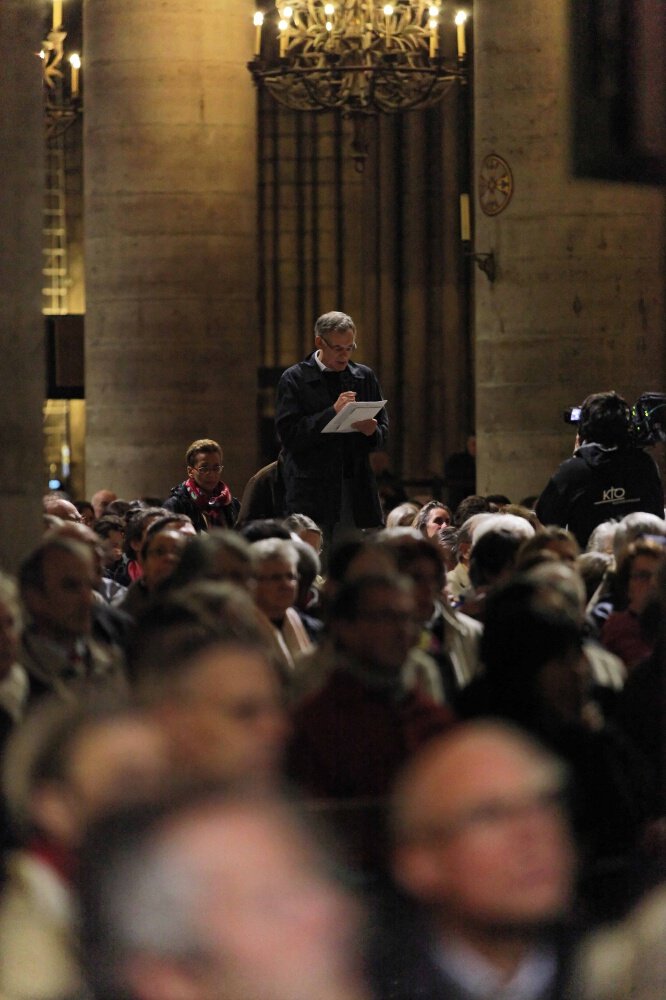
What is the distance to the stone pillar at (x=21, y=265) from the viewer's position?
672 centimetres

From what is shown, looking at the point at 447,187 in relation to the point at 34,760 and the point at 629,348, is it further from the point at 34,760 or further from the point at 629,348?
the point at 34,760

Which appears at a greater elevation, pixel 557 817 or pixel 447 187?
pixel 447 187

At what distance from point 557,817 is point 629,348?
11.6 m

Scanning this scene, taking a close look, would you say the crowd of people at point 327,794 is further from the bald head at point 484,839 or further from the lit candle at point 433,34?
the lit candle at point 433,34

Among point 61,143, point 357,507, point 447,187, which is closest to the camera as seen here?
point 357,507

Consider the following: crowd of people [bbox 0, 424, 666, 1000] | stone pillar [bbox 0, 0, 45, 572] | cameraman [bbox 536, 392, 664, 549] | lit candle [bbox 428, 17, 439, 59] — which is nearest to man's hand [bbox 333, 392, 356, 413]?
cameraman [bbox 536, 392, 664, 549]

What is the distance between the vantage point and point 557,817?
3.67 m

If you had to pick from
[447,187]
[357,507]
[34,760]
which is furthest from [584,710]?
[447,187]

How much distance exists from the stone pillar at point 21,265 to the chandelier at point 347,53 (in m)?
9.19

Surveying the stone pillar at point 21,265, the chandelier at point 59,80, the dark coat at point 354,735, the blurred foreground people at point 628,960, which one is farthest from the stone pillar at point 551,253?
the blurred foreground people at point 628,960

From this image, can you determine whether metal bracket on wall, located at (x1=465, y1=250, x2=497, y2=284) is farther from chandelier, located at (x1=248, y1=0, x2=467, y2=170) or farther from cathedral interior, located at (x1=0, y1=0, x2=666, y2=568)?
chandelier, located at (x1=248, y1=0, x2=467, y2=170)

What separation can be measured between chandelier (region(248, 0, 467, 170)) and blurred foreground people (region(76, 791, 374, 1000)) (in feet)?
43.2

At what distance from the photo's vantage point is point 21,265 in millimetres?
6832

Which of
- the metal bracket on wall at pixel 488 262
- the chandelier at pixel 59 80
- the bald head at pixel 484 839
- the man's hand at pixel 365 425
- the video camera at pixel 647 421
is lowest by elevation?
the bald head at pixel 484 839
